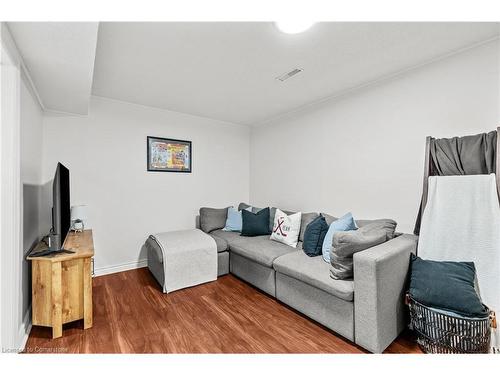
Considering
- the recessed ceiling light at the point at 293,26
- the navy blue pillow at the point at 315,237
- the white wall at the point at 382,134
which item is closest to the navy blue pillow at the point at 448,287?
the white wall at the point at 382,134

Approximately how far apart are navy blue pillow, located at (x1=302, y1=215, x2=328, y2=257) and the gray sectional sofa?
78 mm

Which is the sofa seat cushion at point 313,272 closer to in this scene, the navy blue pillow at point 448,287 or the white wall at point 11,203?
the navy blue pillow at point 448,287

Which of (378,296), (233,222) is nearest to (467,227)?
(378,296)

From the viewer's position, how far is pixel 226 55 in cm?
209

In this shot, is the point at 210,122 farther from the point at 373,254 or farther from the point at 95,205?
the point at 373,254

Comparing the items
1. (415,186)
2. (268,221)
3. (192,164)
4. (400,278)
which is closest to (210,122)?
(192,164)

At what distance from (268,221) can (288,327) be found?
1612 mm

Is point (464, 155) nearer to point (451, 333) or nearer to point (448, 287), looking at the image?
point (448, 287)

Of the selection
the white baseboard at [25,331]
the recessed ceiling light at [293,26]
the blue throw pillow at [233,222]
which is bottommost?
the white baseboard at [25,331]

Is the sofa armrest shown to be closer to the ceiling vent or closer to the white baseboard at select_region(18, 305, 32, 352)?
the ceiling vent

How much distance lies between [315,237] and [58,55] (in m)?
2.66

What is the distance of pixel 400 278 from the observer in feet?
5.96

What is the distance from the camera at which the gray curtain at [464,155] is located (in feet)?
5.80

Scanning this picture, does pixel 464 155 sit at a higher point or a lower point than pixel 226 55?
lower
